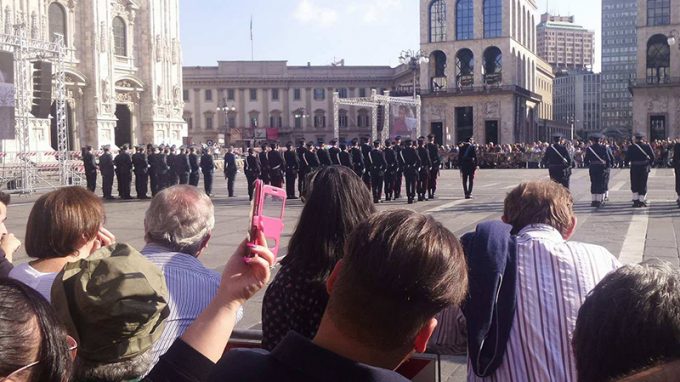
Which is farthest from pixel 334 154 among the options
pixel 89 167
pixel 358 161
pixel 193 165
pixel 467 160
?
pixel 89 167

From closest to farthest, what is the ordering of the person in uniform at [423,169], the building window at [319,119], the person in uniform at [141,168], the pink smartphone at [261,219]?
the pink smartphone at [261,219] < the person in uniform at [423,169] < the person in uniform at [141,168] < the building window at [319,119]

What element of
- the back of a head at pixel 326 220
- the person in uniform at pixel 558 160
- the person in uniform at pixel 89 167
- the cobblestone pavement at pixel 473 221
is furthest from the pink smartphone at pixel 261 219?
the person in uniform at pixel 89 167

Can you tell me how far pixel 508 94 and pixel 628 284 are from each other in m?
64.8

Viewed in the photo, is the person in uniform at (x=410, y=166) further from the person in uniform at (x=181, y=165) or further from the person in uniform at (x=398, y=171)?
the person in uniform at (x=181, y=165)

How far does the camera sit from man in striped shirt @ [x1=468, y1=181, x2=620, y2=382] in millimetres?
2844

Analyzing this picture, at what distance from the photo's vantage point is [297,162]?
20.3 m

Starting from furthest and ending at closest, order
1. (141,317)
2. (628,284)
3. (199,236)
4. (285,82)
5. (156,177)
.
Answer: (285,82) < (156,177) < (199,236) < (141,317) < (628,284)

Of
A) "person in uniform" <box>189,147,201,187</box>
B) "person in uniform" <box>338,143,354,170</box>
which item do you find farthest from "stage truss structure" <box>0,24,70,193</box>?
"person in uniform" <box>338,143,354,170</box>

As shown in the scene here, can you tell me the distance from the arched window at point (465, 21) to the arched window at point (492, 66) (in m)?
2.39

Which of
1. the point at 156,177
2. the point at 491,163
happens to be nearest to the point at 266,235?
the point at 156,177

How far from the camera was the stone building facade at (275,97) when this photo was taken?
9194 centimetres

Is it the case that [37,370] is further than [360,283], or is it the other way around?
[360,283]

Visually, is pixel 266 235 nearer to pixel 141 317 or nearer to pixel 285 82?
pixel 141 317

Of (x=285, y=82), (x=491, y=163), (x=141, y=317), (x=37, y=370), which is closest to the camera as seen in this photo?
(x=37, y=370)
